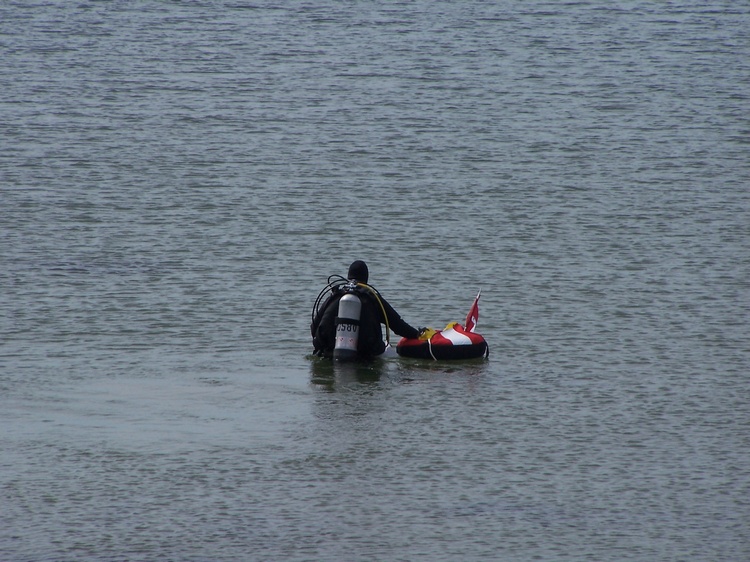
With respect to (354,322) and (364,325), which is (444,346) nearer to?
(364,325)

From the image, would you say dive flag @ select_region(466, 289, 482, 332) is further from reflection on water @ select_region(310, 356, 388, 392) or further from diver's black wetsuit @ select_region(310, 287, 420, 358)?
reflection on water @ select_region(310, 356, 388, 392)

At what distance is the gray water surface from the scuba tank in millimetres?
176

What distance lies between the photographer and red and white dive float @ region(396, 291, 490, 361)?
12.8 meters

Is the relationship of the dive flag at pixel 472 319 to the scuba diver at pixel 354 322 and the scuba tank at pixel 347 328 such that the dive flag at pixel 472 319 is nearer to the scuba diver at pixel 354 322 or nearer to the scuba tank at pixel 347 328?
the scuba diver at pixel 354 322

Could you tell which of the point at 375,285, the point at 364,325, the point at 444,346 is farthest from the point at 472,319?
the point at 375,285

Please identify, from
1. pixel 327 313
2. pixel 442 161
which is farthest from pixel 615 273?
Result: pixel 442 161

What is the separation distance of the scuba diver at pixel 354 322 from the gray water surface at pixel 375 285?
224 millimetres

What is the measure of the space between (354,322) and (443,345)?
912 millimetres

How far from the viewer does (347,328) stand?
12625 mm

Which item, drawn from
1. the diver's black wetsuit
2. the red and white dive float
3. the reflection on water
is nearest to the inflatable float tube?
the red and white dive float

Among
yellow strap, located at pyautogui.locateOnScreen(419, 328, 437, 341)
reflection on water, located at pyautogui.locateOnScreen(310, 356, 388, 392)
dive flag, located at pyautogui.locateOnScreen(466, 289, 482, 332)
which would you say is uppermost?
dive flag, located at pyautogui.locateOnScreen(466, 289, 482, 332)

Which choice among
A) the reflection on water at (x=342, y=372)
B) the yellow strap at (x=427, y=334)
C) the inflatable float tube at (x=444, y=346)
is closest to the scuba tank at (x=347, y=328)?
the reflection on water at (x=342, y=372)

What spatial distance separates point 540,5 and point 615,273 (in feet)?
75.2

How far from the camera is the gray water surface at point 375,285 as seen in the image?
9.16 meters
